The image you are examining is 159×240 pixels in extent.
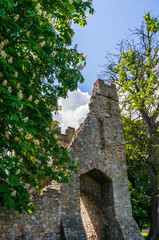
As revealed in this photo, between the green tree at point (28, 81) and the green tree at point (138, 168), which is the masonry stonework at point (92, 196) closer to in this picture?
the green tree at point (28, 81)

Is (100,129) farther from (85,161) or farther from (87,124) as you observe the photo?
(85,161)

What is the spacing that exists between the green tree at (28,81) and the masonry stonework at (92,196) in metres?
1.69

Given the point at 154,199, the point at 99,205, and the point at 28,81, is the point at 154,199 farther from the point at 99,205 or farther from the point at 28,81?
the point at 28,81

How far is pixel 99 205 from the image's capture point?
35.7 ft

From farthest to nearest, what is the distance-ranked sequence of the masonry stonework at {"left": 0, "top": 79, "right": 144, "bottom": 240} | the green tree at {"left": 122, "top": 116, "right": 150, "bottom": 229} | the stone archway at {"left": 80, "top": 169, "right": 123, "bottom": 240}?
the green tree at {"left": 122, "top": 116, "right": 150, "bottom": 229}
the stone archway at {"left": 80, "top": 169, "right": 123, "bottom": 240}
the masonry stonework at {"left": 0, "top": 79, "right": 144, "bottom": 240}

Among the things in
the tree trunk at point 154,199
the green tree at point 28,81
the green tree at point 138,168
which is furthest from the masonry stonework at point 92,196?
the green tree at point 138,168

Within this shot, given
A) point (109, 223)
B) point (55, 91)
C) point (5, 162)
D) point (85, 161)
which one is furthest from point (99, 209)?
point (5, 162)

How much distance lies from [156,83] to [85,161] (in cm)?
731

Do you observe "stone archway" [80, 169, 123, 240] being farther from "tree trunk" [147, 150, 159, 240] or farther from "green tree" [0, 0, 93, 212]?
"green tree" [0, 0, 93, 212]

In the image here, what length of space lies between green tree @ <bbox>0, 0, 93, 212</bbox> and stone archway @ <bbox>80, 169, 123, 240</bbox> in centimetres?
431

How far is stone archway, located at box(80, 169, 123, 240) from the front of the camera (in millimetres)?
10008

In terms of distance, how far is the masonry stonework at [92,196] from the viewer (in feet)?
25.3

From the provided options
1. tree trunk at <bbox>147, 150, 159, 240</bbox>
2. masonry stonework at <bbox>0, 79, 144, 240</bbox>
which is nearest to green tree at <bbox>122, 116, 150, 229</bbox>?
tree trunk at <bbox>147, 150, 159, 240</bbox>

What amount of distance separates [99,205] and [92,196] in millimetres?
543
